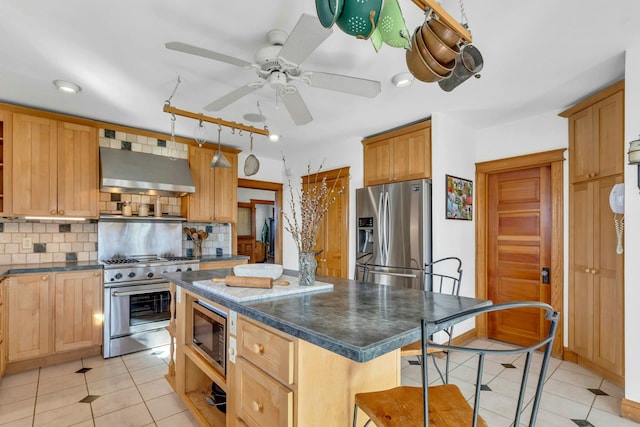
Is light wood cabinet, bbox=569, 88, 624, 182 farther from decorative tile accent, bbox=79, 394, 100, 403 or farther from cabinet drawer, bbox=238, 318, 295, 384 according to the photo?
decorative tile accent, bbox=79, 394, 100, 403

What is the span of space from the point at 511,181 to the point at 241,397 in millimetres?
3533

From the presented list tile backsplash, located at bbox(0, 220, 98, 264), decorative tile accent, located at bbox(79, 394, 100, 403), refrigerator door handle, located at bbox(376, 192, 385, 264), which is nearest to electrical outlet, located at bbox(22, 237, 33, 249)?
tile backsplash, located at bbox(0, 220, 98, 264)

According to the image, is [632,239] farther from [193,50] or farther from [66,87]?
[66,87]

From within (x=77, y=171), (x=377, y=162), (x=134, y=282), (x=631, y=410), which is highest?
(x=377, y=162)

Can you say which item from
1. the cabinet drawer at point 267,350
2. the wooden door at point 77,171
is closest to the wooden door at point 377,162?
the cabinet drawer at point 267,350

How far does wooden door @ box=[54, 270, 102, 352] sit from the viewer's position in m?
3.06

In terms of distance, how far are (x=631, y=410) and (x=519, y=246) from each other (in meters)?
1.74

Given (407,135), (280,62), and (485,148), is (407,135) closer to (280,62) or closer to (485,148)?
(485,148)

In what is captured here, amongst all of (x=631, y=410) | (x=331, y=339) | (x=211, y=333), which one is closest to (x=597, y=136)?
(x=631, y=410)

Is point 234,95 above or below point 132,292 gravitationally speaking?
above

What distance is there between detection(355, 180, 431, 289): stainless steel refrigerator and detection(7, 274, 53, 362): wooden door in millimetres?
2899

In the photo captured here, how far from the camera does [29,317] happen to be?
2920 mm

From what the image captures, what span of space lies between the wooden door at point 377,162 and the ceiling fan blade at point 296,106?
1.66m

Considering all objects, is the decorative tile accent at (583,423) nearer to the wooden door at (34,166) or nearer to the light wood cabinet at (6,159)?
the wooden door at (34,166)
